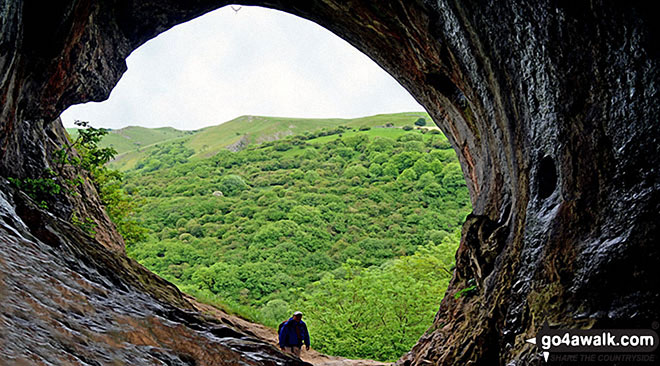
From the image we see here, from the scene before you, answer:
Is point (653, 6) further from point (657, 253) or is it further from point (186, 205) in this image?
point (186, 205)

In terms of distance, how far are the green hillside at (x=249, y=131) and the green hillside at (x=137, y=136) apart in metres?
5.40

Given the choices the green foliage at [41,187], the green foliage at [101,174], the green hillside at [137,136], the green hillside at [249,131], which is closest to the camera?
the green foliage at [41,187]

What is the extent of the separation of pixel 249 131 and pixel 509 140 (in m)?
136

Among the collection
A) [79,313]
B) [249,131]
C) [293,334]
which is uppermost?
[249,131]

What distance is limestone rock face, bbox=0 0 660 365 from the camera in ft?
14.4

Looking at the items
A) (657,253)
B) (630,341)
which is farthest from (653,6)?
(630,341)

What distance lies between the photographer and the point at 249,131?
139125 millimetres

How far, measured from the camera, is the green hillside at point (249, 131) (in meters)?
116

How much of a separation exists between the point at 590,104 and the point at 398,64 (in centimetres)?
712

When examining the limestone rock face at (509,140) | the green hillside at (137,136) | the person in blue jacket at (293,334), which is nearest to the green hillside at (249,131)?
the green hillside at (137,136)

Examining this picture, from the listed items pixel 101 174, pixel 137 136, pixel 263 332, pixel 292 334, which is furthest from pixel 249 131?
pixel 292 334

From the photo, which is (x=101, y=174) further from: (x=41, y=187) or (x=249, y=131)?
(x=249, y=131)

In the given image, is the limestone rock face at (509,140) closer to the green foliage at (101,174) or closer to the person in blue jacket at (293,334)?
the green foliage at (101,174)

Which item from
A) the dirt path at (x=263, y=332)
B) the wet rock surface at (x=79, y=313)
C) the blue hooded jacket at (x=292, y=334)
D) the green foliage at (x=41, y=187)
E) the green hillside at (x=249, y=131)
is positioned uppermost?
the green hillside at (x=249, y=131)
